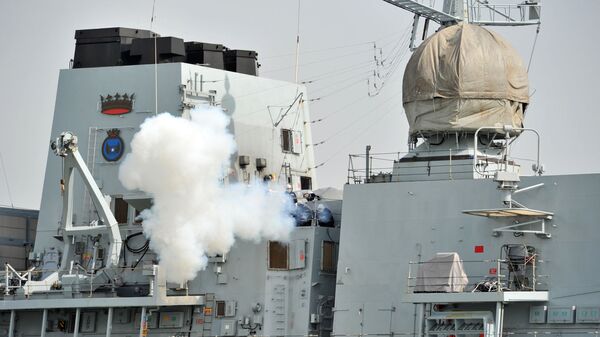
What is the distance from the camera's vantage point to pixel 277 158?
125 ft

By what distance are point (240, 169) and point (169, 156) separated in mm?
3387

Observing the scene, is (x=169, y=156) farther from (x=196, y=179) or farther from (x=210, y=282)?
(x=210, y=282)

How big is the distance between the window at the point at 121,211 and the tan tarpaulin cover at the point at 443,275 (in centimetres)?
1038

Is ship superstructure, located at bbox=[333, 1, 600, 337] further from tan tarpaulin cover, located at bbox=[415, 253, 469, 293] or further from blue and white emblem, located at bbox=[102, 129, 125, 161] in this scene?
blue and white emblem, located at bbox=[102, 129, 125, 161]

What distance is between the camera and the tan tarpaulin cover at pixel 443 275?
28203 mm

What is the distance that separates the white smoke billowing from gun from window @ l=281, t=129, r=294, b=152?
4.74 m

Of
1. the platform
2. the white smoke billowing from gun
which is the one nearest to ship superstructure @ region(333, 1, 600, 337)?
the platform

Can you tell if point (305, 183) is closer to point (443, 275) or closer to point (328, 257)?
point (328, 257)

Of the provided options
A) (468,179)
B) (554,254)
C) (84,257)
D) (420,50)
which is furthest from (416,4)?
(84,257)

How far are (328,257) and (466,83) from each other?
5.29 metres

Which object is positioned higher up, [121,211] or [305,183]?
[305,183]

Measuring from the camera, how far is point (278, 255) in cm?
3259

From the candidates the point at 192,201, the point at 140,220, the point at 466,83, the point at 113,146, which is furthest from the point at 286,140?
the point at 466,83

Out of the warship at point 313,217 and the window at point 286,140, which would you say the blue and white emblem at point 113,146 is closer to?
the warship at point 313,217
